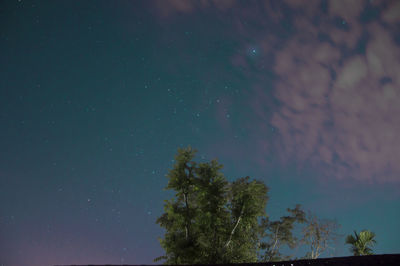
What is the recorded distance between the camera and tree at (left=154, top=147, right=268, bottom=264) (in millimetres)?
13773

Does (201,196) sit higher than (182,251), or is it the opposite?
(201,196)

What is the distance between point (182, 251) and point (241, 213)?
466 centimetres

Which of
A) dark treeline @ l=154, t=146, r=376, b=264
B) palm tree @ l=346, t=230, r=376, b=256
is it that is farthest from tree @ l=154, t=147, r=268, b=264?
palm tree @ l=346, t=230, r=376, b=256

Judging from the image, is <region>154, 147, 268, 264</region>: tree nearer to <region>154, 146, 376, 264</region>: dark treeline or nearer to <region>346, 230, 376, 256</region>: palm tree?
<region>154, 146, 376, 264</region>: dark treeline

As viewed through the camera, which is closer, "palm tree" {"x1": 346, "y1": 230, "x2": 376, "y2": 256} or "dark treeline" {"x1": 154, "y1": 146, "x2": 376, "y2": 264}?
"dark treeline" {"x1": 154, "y1": 146, "x2": 376, "y2": 264}

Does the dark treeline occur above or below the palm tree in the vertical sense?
above

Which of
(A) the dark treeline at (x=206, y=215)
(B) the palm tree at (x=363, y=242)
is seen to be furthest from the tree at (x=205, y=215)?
(B) the palm tree at (x=363, y=242)

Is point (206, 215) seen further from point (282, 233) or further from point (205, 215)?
point (282, 233)

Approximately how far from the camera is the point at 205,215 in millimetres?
14430

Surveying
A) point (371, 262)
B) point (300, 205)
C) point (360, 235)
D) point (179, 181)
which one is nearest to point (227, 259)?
point (179, 181)

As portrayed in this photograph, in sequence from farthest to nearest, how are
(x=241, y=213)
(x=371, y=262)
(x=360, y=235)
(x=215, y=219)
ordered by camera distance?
1. (x=360, y=235)
2. (x=241, y=213)
3. (x=215, y=219)
4. (x=371, y=262)

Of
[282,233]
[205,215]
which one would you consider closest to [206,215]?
[205,215]

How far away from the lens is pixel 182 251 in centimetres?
1341

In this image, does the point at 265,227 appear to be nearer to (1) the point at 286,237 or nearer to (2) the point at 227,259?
(1) the point at 286,237
